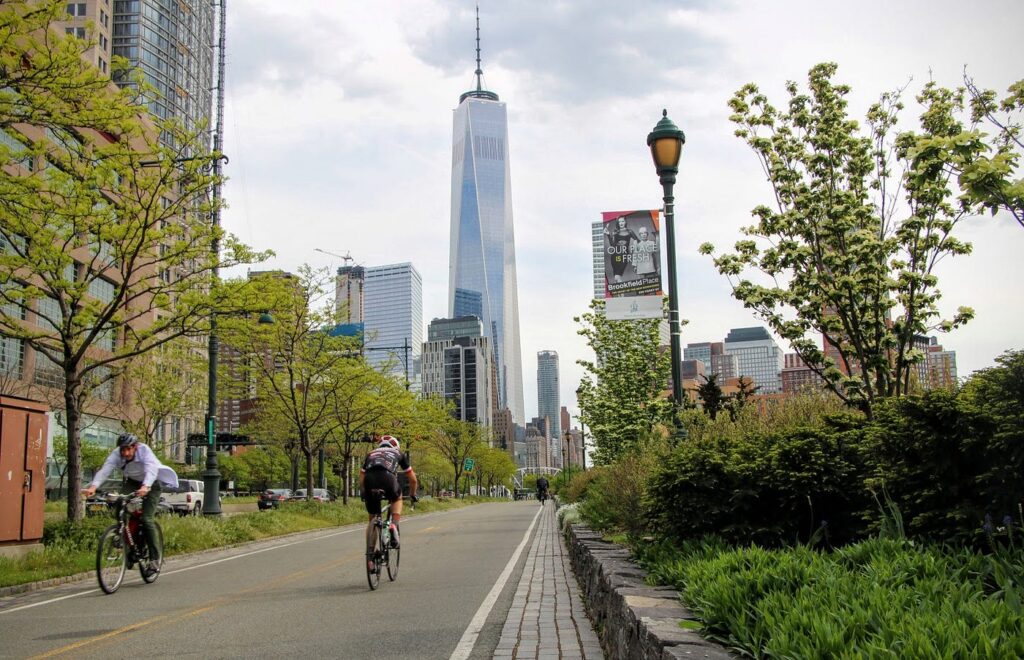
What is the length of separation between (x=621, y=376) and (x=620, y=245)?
18053 mm

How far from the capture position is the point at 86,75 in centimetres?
1284

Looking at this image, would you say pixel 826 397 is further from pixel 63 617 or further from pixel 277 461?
pixel 277 461

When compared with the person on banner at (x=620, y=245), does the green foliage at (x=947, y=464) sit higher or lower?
lower

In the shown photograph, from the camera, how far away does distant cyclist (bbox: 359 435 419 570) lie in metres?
10.9

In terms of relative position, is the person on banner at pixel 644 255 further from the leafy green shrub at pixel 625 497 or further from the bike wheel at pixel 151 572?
the bike wheel at pixel 151 572

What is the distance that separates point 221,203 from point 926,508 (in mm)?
17609

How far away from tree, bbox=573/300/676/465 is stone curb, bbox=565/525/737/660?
1756 centimetres

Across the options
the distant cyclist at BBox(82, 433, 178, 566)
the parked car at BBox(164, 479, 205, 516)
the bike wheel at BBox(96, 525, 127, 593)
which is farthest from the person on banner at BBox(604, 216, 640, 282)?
the parked car at BBox(164, 479, 205, 516)

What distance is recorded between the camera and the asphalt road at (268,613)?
23.4 feet

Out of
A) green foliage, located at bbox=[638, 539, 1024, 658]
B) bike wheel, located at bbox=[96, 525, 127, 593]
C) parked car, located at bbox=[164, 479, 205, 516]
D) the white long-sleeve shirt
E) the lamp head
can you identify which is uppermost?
the lamp head

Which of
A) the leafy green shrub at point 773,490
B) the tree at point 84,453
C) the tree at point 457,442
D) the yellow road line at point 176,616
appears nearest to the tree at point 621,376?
the yellow road line at point 176,616

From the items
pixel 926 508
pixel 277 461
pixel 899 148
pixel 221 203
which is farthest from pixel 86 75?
pixel 277 461

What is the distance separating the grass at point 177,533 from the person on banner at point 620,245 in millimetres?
9083

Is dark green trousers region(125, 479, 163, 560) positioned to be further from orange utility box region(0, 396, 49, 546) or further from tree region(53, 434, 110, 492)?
tree region(53, 434, 110, 492)
